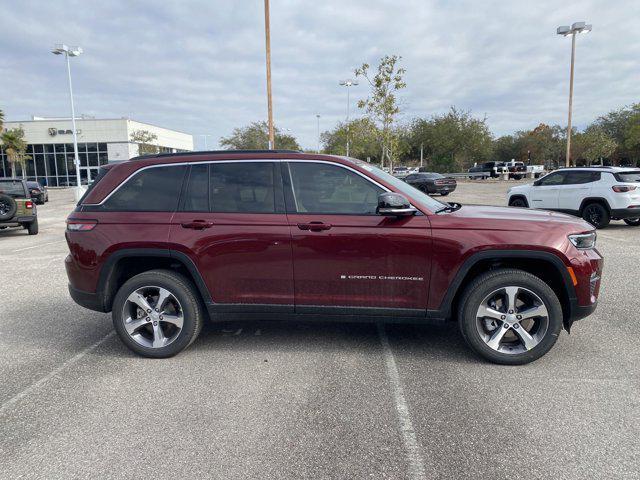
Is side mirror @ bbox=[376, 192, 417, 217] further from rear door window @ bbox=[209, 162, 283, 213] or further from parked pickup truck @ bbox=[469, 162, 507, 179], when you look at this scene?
parked pickup truck @ bbox=[469, 162, 507, 179]

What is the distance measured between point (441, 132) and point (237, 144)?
74.0 feet

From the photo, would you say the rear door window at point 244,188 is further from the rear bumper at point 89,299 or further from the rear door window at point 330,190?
the rear bumper at point 89,299

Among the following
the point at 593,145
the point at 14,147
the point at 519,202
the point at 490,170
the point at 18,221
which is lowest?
the point at 18,221

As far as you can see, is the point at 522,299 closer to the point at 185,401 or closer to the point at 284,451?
the point at 284,451

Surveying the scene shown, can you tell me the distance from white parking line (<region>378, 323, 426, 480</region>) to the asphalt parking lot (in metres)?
0.01

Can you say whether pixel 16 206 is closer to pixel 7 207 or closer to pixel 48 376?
pixel 7 207

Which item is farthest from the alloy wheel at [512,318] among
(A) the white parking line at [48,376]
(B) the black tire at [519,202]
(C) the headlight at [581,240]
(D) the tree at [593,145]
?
(D) the tree at [593,145]

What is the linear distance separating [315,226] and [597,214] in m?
11.0

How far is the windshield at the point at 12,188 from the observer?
13048mm

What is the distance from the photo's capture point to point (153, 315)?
418cm

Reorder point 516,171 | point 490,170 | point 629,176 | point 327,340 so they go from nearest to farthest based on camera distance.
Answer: point 327,340 → point 629,176 → point 516,171 → point 490,170

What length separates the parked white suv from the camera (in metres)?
11.4

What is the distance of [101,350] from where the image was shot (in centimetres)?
447

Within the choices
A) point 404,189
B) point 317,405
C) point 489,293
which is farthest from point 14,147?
point 489,293
